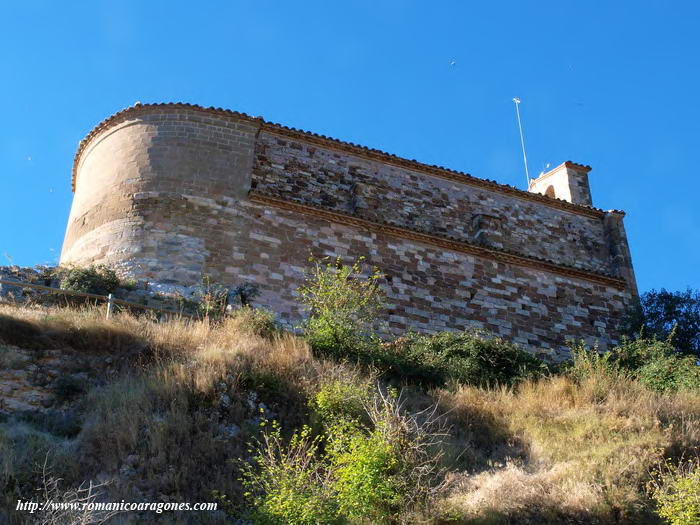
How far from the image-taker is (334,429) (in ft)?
31.4

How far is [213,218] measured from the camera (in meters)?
17.2

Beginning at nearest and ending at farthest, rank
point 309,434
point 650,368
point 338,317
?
1. point 309,434
2. point 338,317
3. point 650,368

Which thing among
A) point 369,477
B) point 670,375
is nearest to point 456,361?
point 670,375

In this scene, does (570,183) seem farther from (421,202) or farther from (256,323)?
(256,323)

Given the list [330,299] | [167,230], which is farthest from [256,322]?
[167,230]

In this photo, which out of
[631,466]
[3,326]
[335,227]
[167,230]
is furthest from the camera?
[335,227]

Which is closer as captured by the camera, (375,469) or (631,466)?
(375,469)

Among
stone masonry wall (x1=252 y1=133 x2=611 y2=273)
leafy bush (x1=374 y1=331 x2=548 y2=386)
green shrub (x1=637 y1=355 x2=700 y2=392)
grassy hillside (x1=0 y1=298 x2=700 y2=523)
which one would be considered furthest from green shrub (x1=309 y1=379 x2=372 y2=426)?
stone masonry wall (x1=252 y1=133 x2=611 y2=273)

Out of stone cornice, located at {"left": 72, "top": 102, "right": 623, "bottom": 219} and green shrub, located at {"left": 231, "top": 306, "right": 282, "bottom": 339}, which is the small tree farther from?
stone cornice, located at {"left": 72, "top": 102, "right": 623, "bottom": 219}

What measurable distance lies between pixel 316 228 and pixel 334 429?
8944mm

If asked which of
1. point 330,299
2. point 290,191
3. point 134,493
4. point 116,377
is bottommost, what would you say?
point 134,493

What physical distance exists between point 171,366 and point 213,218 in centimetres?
→ 662

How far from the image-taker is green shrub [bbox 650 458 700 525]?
8367mm

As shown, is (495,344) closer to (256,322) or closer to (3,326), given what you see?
(256,322)
